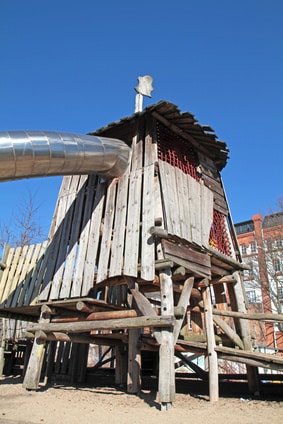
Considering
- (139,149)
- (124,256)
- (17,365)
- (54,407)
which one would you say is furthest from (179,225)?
(17,365)

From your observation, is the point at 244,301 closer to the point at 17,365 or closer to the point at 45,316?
the point at 45,316

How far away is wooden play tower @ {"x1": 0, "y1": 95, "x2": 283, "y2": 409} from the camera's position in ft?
23.3

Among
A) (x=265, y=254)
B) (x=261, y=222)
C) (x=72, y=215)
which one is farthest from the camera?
(x=261, y=222)

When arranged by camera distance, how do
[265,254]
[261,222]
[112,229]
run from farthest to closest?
1. [261,222]
2. [265,254]
3. [112,229]

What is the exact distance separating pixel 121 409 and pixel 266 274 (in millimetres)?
22905

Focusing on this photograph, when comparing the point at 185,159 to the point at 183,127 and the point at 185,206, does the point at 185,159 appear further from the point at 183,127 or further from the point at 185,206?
the point at 185,206

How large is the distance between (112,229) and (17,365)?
35.4 feet

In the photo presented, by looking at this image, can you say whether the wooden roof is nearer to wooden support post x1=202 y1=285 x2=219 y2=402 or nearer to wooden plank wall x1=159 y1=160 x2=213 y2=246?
wooden plank wall x1=159 y1=160 x2=213 y2=246

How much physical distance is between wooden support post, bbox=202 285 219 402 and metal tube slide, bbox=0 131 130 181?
378 cm

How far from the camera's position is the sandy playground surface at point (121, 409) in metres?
5.09

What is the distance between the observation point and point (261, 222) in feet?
119

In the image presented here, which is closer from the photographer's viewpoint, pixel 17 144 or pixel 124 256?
pixel 17 144

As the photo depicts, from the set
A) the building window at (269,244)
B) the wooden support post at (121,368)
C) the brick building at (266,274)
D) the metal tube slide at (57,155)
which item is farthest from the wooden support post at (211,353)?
the building window at (269,244)

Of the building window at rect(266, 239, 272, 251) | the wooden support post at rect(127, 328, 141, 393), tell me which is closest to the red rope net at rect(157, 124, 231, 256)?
the wooden support post at rect(127, 328, 141, 393)
